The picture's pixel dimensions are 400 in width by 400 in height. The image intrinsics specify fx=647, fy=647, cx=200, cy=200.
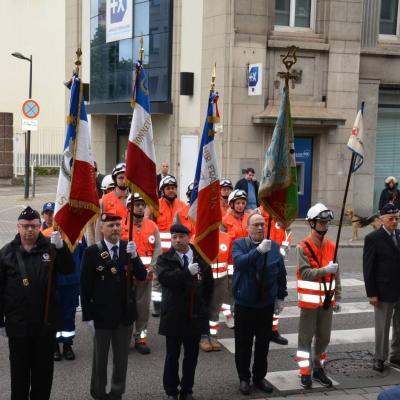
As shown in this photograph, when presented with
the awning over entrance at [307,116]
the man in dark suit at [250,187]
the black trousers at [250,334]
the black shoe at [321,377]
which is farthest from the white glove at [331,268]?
the awning over entrance at [307,116]

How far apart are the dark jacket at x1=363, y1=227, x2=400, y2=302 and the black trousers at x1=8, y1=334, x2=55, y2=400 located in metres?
3.87

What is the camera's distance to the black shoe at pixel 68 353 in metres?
7.93

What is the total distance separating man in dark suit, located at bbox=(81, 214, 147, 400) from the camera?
20.7 feet

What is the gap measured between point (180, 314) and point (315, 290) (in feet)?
5.31

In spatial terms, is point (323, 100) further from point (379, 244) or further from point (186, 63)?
point (379, 244)

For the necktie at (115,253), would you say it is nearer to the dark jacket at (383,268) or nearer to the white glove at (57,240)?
the white glove at (57,240)

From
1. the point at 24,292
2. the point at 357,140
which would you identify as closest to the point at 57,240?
the point at 24,292

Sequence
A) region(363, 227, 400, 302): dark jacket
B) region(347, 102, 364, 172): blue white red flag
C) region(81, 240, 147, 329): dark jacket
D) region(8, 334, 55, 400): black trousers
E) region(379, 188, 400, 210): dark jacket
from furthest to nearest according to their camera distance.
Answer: region(379, 188, 400, 210): dark jacket
region(363, 227, 400, 302): dark jacket
region(347, 102, 364, 172): blue white red flag
region(81, 240, 147, 329): dark jacket
region(8, 334, 55, 400): black trousers

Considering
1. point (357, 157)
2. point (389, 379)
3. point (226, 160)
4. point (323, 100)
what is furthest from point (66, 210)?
point (323, 100)

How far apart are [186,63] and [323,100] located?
4.52 m

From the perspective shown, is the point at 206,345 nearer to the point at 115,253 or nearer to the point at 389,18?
the point at 115,253

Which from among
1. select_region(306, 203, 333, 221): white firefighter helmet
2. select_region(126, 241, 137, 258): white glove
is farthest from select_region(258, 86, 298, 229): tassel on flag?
select_region(126, 241, 137, 258): white glove

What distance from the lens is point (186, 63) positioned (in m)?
20.8

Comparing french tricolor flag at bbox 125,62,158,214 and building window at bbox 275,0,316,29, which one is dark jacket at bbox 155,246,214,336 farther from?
building window at bbox 275,0,316,29
